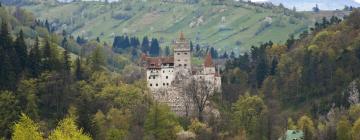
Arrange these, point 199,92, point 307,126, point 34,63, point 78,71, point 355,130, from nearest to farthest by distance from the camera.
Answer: point 355,130
point 307,126
point 34,63
point 199,92
point 78,71

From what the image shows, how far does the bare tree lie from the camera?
15862 centimetres

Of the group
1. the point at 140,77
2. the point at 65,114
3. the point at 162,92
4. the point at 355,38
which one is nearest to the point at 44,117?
the point at 65,114

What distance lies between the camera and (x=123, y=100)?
158750 millimetres

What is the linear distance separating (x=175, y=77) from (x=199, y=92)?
495 cm

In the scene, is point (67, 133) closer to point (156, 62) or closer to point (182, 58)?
point (156, 62)

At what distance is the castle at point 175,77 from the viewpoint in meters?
160

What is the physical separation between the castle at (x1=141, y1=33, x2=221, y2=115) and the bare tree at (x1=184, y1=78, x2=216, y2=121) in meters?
0.51

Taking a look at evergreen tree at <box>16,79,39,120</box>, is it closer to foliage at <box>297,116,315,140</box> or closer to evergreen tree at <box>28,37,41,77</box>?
evergreen tree at <box>28,37,41,77</box>

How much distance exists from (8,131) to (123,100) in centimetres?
3132

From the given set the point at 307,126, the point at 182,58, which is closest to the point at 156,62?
the point at 182,58

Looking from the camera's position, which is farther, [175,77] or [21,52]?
[175,77]

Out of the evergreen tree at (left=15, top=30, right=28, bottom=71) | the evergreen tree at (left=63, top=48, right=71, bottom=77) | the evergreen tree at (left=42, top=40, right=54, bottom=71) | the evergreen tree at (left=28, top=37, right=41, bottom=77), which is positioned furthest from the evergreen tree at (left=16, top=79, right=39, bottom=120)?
the evergreen tree at (left=63, top=48, right=71, bottom=77)

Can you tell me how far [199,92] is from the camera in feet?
522

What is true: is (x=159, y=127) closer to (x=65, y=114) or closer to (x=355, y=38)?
(x=65, y=114)
